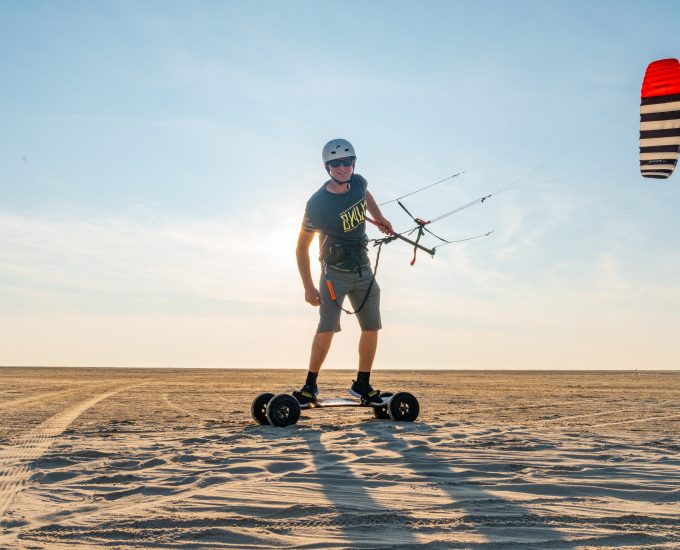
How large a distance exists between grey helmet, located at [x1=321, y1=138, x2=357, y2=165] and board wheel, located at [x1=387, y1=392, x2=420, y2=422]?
88.7 inches

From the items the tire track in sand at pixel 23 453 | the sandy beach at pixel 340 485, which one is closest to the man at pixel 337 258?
the sandy beach at pixel 340 485

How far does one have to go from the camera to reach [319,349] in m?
6.51

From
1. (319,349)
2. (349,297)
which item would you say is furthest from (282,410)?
(349,297)

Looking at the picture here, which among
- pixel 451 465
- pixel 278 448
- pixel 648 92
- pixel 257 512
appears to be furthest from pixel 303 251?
pixel 648 92

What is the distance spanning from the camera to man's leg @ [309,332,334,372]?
21.3ft

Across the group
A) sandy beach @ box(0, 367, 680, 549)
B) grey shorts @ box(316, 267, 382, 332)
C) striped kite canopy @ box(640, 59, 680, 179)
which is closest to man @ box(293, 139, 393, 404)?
grey shorts @ box(316, 267, 382, 332)

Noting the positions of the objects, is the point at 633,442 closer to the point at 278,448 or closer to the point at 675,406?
the point at 278,448

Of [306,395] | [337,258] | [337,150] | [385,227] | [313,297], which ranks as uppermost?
[337,150]

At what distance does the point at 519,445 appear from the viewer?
4.95 m

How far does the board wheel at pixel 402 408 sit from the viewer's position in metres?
6.59

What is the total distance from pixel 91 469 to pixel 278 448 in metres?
1.26

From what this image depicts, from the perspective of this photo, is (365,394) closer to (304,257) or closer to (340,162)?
(304,257)

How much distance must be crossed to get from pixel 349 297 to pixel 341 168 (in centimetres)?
120

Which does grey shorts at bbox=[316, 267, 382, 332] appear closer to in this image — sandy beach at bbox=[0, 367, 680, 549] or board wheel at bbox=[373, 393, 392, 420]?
board wheel at bbox=[373, 393, 392, 420]
